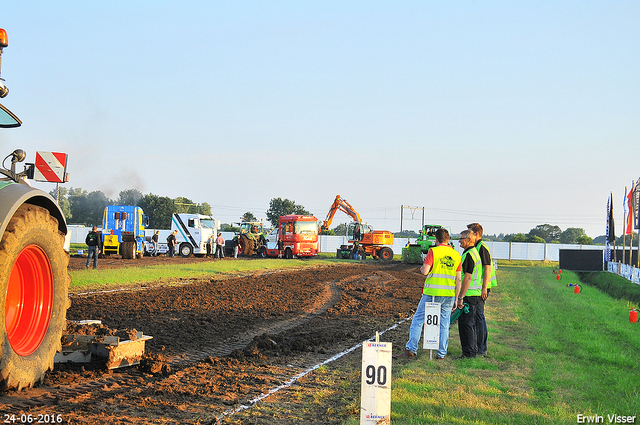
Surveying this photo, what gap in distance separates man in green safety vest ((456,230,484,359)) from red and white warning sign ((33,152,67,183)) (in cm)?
578

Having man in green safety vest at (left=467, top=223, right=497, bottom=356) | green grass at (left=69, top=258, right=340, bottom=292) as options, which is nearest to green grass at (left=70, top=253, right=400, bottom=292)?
green grass at (left=69, top=258, right=340, bottom=292)

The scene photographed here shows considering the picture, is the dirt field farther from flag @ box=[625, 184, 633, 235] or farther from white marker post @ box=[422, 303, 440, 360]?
flag @ box=[625, 184, 633, 235]

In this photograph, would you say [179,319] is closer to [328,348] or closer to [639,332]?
[328,348]

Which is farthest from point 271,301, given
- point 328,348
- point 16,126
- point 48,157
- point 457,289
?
point 16,126

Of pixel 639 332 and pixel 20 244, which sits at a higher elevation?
pixel 20 244

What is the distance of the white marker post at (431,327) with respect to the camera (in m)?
8.01

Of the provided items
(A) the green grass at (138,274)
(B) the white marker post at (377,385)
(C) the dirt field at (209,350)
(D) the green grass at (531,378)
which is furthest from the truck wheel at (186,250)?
(B) the white marker post at (377,385)

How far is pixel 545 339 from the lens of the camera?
973 centimetres

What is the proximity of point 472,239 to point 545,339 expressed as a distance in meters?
2.71

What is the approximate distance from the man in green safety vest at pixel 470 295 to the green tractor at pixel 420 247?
2705cm

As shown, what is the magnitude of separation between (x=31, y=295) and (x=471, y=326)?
6064 mm

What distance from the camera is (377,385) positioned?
4465 millimetres

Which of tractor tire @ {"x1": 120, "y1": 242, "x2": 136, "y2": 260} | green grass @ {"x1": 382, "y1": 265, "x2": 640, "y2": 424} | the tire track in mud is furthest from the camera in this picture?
tractor tire @ {"x1": 120, "y1": 242, "x2": 136, "y2": 260}

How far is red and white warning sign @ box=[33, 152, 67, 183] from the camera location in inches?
275
